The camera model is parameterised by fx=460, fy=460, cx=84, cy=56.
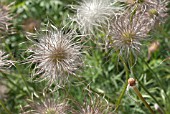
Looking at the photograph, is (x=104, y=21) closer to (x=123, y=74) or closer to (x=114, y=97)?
(x=114, y=97)

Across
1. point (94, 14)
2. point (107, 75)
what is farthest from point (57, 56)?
point (107, 75)

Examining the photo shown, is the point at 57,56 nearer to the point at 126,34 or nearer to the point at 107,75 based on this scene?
the point at 126,34

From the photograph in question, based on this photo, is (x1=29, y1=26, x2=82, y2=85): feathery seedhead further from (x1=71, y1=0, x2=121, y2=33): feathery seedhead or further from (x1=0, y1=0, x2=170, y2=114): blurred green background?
(x1=0, y1=0, x2=170, y2=114): blurred green background

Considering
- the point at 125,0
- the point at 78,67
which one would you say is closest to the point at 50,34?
the point at 78,67

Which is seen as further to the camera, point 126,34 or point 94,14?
point 94,14

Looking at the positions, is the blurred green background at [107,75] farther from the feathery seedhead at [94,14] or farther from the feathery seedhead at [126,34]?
the feathery seedhead at [126,34]
